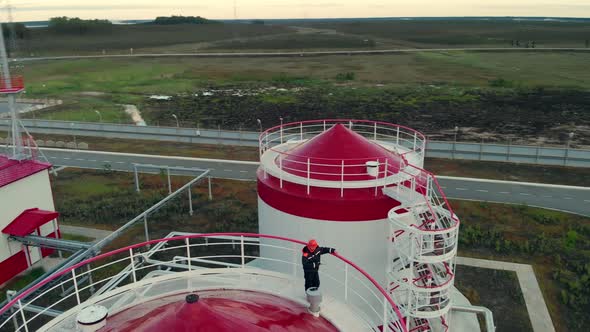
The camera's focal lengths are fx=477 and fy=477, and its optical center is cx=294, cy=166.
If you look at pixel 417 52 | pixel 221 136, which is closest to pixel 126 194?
pixel 221 136

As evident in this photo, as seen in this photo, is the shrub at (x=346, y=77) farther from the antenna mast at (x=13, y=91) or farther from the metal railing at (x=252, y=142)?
the antenna mast at (x=13, y=91)

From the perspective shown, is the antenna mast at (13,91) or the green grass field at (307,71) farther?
the green grass field at (307,71)

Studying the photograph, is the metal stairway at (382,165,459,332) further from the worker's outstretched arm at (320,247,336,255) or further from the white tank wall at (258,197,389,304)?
the worker's outstretched arm at (320,247,336,255)

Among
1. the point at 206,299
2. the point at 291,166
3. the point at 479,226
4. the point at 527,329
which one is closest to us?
the point at 206,299

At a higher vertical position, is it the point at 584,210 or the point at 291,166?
the point at 291,166

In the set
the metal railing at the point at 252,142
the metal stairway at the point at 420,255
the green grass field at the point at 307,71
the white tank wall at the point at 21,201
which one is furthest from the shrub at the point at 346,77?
the metal stairway at the point at 420,255

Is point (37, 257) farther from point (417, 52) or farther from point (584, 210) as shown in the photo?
point (417, 52)

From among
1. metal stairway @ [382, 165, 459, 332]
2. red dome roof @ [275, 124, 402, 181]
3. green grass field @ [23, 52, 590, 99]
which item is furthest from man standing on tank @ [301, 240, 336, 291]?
green grass field @ [23, 52, 590, 99]
